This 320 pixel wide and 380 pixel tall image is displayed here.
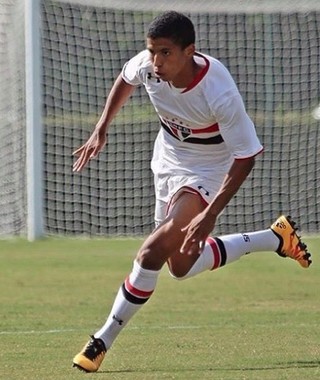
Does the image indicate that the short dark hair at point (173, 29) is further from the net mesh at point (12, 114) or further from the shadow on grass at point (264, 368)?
the net mesh at point (12, 114)

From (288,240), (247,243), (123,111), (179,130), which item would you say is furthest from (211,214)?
(123,111)

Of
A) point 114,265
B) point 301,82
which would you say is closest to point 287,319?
point 114,265

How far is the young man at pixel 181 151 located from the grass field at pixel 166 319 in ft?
1.63

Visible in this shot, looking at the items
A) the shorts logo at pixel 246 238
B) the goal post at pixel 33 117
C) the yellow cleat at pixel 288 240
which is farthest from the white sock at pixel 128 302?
the goal post at pixel 33 117

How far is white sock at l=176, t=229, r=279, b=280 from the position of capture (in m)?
8.67

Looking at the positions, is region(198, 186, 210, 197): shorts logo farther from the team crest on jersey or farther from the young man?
the team crest on jersey

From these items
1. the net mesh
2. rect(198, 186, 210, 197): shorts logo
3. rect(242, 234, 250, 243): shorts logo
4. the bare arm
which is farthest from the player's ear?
the net mesh

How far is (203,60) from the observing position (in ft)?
25.1

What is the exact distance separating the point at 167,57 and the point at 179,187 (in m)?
1.05

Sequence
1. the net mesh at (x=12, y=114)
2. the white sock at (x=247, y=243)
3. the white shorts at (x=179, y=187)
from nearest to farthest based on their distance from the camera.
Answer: the white shorts at (x=179, y=187) → the white sock at (x=247, y=243) → the net mesh at (x=12, y=114)

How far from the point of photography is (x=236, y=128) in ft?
24.0

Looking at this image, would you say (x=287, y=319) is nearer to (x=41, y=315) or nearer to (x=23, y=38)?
(x=41, y=315)

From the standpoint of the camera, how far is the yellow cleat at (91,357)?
7.48m

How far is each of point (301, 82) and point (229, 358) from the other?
7.98 metres
